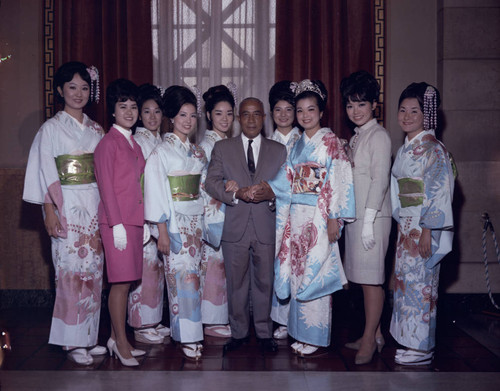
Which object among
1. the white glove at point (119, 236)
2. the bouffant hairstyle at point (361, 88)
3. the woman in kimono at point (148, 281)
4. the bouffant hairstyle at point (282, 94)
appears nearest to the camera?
→ the white glove at point (119, 236)

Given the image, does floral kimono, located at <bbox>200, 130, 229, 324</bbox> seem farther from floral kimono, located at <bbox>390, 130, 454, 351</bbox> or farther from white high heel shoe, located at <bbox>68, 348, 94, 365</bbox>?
floral kimono, located at <bbox>390, 130, 454, 351</bbox>

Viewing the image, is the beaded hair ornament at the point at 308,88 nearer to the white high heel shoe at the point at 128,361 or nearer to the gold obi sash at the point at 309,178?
the gold obi sash at the point at 309,178

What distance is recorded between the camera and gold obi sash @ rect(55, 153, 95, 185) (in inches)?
126

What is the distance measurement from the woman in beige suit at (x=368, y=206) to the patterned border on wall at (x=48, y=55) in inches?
108

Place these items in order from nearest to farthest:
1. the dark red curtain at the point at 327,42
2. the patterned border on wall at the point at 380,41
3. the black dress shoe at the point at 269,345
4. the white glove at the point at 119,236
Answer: the white glove at the point at 119,236 < the black dress shoe at the point at 269,345 < the dark red curtain at the point at 327,42 < the patterned border on wall at the point at 380,41

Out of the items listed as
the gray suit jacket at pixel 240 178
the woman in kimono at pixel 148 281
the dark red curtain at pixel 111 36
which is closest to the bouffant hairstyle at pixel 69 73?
the woman in kimono at pixel 148 281

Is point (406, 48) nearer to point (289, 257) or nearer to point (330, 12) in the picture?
point (330, 12)

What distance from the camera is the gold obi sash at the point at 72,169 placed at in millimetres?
3205

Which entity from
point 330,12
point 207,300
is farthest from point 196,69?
point 207,300

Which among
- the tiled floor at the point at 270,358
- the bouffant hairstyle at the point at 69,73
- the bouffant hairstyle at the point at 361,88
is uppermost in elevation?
the bouffant hairstyle at the point at 69,73

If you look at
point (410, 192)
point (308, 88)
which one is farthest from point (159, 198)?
point (410, 192)

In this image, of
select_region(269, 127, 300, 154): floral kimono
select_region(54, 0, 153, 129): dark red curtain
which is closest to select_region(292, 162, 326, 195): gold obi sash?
select_region(269, 127, 300, 154): floral kimono

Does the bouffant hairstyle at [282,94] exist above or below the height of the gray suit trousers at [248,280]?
above

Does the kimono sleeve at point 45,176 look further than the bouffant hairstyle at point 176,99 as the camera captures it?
No
